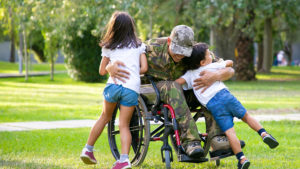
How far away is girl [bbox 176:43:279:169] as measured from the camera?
500 cm

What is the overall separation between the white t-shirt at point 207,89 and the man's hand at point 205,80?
0.11 feet

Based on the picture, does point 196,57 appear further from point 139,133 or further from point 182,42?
point 139,133

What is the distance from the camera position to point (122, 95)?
492 centimetres

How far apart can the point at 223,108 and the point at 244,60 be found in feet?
67.5

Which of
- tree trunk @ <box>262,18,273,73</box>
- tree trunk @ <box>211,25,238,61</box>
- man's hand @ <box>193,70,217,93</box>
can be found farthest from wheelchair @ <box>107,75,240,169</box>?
Answer: tree trunk @ <box>262,18,273,73</box>

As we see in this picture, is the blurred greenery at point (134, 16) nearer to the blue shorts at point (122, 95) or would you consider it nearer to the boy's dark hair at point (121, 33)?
the boy's dark hair at point (121, 33)

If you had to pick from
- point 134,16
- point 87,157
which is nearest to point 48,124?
point 87,157

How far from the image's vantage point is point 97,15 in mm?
14312

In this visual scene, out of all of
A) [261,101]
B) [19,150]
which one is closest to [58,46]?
[261,101]

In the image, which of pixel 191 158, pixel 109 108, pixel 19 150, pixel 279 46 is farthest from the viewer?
pixel 279 46

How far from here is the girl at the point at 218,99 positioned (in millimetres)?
4996

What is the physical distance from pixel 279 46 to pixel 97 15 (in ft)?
112

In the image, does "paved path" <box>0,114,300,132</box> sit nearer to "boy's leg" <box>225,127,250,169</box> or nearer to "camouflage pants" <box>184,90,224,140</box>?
"camouflage pants" <box>184,90,224,140</box>

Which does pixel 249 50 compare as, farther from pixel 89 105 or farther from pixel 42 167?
pixel 42 167
